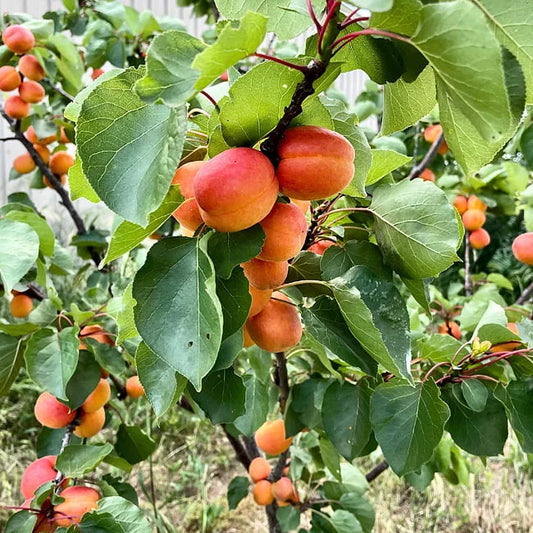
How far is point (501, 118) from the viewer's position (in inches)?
10.8

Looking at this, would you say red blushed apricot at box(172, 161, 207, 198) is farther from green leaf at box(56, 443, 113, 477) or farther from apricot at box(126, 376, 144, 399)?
apricot at box(126, 376, 144, 399)

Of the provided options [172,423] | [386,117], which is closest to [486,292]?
[386,117]

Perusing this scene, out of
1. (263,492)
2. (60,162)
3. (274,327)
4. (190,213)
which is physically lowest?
(263,492)

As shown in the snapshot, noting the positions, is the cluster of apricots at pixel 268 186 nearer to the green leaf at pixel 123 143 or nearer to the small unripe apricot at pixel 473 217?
the green leaf at pixel 123 143

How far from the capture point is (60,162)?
141 centimetres

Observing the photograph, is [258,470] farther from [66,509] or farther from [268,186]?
[268,186]

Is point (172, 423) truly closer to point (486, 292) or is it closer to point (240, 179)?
point (486, 292)

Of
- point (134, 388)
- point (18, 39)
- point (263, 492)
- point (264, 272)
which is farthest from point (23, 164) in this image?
point (264, 272)

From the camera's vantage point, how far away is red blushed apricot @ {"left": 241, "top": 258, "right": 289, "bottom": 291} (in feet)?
1.41

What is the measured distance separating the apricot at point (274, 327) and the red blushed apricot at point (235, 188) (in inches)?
6.0

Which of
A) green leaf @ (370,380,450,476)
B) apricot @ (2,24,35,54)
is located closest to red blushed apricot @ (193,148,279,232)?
green leaf @ (370,380,450,476)

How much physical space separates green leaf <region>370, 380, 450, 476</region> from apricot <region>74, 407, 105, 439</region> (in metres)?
0.43

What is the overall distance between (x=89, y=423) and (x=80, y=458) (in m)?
0.17

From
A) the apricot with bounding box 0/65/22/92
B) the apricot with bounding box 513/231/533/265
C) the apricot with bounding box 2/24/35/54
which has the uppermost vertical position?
the apricot with bounding box 2/24/35/54
